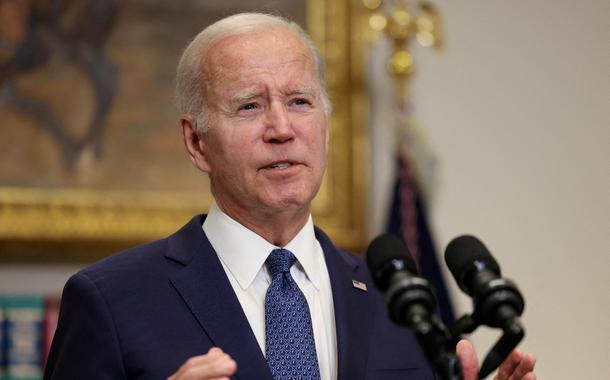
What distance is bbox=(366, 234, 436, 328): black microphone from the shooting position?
1.98 metres

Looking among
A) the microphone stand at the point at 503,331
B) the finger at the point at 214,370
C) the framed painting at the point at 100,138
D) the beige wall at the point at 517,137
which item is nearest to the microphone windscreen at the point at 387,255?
the microphone stand at the point at 503,331

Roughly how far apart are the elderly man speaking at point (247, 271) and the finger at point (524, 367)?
0.07ft

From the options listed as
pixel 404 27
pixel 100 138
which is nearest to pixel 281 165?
pixel 100 138

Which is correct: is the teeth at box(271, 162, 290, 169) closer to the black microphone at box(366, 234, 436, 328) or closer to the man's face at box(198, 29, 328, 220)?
the man's face at box(198, 29, 328, 220)

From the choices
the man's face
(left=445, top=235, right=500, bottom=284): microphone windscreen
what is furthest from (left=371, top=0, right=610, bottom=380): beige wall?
(left=445, top=235, right=500, bottom=284): microphone windscreen

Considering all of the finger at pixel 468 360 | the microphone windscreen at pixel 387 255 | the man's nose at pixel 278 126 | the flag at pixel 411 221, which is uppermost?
the man's nose at pixel 278 126

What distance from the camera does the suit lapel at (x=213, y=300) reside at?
265 cm

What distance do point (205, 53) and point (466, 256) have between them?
3.74 feet

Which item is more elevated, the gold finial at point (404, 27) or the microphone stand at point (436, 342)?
the gold finial at point (404, 27)

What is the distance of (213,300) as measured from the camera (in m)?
2.75

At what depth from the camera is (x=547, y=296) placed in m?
5.30

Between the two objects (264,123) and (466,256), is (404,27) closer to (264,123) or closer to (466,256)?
(264,123)

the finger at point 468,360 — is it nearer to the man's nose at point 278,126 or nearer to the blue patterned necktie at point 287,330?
the blue patterned necktie at point 287,330

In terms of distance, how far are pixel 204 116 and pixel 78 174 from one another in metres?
2.50
